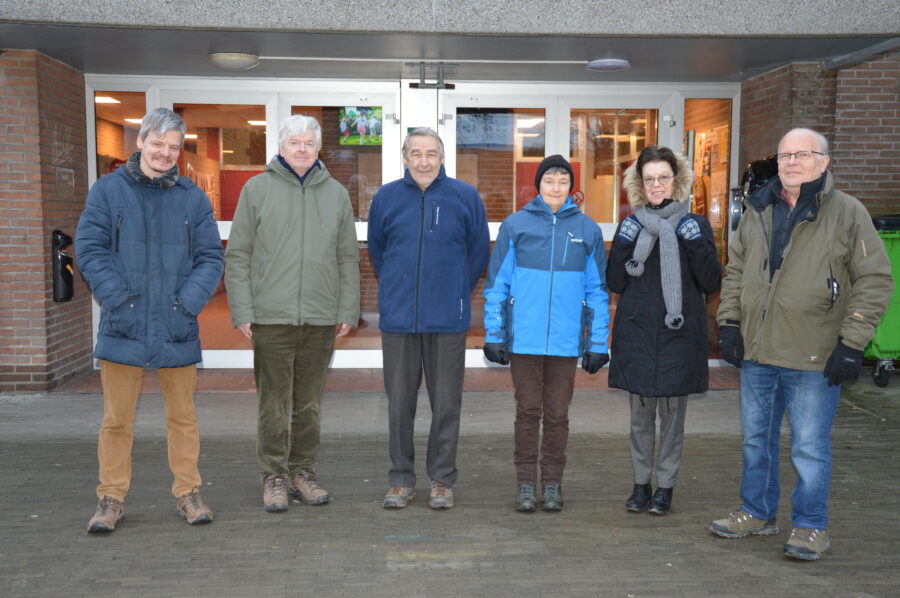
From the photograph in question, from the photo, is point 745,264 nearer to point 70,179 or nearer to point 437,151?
point 437,151

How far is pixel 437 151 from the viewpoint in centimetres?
473

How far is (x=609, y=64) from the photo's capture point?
7746 millimetres

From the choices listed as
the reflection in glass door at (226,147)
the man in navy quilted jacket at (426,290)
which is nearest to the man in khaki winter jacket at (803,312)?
the man in navy quilted jacket at (426,290)

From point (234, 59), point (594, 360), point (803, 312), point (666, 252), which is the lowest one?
point (594, 360)

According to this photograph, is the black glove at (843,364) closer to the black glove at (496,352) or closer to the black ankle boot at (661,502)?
the black ankle boot at (661,502)

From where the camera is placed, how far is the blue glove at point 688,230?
4.52m

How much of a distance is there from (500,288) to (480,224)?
1.37 feet

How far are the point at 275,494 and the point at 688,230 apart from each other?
2604mm

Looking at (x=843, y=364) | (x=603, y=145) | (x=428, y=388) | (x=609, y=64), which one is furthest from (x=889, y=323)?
(x=428, y=388)

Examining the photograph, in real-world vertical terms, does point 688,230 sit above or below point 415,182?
below

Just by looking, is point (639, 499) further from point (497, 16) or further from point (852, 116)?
point (852, 116)

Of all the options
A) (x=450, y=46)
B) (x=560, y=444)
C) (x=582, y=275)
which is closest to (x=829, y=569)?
(x=560, y=444)

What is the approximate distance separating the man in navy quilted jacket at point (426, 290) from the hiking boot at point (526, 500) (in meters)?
0.38

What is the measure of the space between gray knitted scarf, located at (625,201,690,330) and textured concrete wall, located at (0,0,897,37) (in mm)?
2696
